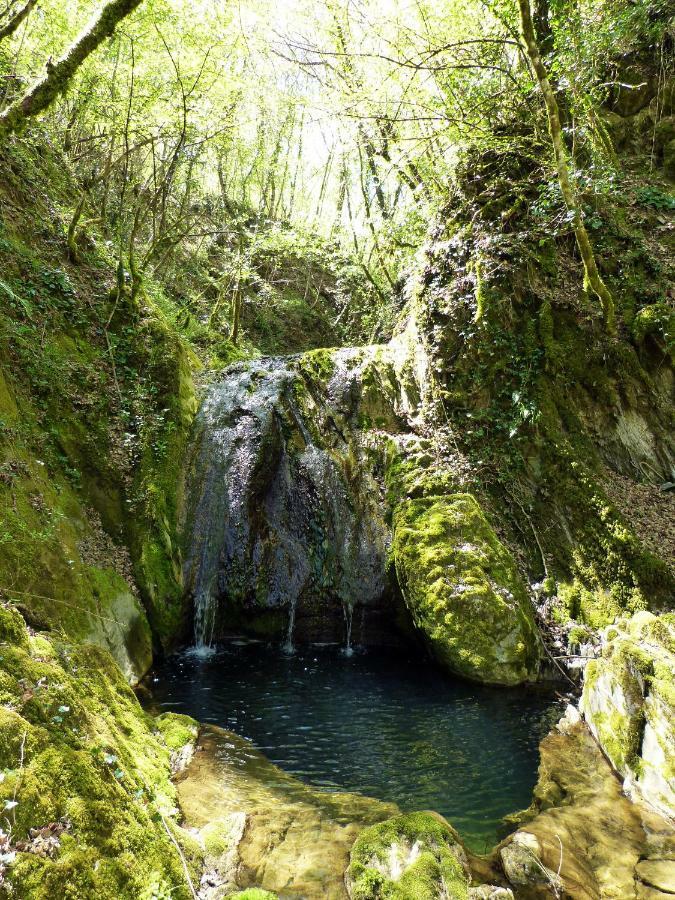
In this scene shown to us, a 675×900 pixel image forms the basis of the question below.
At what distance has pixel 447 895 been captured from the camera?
2.94 metres

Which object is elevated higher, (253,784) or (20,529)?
(20,529)

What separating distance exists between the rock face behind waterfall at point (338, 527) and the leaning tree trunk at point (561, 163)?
129 inches

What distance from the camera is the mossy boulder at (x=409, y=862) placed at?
2992mm

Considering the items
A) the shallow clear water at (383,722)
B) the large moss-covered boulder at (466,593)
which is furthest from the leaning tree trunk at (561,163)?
the shallow clear water at (383,722)

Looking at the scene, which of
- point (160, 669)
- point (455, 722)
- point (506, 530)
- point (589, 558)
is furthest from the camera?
A: point (506, 530)

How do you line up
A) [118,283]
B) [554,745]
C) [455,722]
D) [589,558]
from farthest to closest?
[118,283] → [589,558] → [455,722] → [554,745]

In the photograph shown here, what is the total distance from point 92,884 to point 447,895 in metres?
2.03

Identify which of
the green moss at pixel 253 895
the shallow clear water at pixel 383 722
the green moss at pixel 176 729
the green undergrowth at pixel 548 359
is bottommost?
the shallow clear water at pixel 383 722

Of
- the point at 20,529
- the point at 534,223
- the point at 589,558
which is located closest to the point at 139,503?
the point at 20,529

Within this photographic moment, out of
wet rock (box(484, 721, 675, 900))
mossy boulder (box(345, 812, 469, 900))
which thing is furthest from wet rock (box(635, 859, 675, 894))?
mossy boulder (box(345, 812, 469, 900))

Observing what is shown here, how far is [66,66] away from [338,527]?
23.4ft

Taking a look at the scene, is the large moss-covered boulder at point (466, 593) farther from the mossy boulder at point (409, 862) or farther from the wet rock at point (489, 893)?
the wet rock at point (489, 893)

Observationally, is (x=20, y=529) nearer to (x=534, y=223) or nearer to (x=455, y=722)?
(x=455, y=722)

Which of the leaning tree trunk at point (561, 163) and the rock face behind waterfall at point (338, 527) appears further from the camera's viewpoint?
the rock face behind waterfall at point (338, 527)
